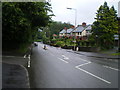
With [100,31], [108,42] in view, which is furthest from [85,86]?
[108,42]

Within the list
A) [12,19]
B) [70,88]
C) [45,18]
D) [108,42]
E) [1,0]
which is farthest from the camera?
[108,42]

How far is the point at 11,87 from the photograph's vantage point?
729 centimetres

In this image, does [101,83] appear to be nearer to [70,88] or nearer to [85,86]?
[85,86]

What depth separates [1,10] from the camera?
1842cm

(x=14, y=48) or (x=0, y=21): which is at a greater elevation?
(x=0, y=21)

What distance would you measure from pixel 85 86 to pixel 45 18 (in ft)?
78.0

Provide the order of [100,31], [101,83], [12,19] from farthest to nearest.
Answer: [100,31], [12,19], [101,83]

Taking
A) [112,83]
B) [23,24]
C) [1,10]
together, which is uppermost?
[1,10]

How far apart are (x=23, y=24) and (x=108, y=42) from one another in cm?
2641

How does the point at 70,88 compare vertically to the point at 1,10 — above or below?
below

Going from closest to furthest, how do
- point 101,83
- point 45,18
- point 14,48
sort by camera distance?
point 101,83
point 14,48
point 45,18

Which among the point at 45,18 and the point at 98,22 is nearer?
the point at 45,18

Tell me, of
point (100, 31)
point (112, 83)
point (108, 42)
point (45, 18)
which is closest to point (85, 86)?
point (112, 83)

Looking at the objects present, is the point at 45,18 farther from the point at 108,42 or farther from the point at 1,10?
the point at 108,42
